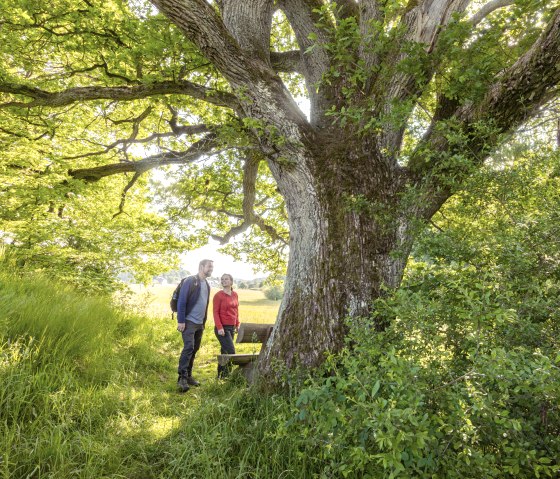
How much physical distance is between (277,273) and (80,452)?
394 inches

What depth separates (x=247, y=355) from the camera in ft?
16.2

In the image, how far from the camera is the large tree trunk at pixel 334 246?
13.0 ft

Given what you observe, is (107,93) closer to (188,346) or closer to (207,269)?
(207,269)

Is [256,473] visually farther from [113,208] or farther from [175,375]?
[113,208]

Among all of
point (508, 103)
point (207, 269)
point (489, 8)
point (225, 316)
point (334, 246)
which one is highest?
point (489, 8)

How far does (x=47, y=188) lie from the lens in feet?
22.6

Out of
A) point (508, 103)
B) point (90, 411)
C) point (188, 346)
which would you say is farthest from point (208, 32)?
point (188, 346)

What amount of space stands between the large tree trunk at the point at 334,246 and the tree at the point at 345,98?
18 mm

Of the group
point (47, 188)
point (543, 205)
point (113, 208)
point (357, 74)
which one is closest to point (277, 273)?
point (113, 208)

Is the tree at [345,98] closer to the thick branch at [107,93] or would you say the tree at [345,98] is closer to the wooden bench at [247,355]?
the thick branch at [107,93]

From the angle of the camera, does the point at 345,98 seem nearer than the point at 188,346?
Yes

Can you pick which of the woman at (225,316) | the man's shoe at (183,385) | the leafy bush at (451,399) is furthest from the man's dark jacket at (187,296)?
the leafy bush at (451,399)

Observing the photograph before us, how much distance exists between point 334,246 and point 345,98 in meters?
2.39

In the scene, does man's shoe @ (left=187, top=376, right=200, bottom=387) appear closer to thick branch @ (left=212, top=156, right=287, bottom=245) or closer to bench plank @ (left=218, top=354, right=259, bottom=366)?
bench plank @ (left=218, top=354, right=259, bottom=366)
